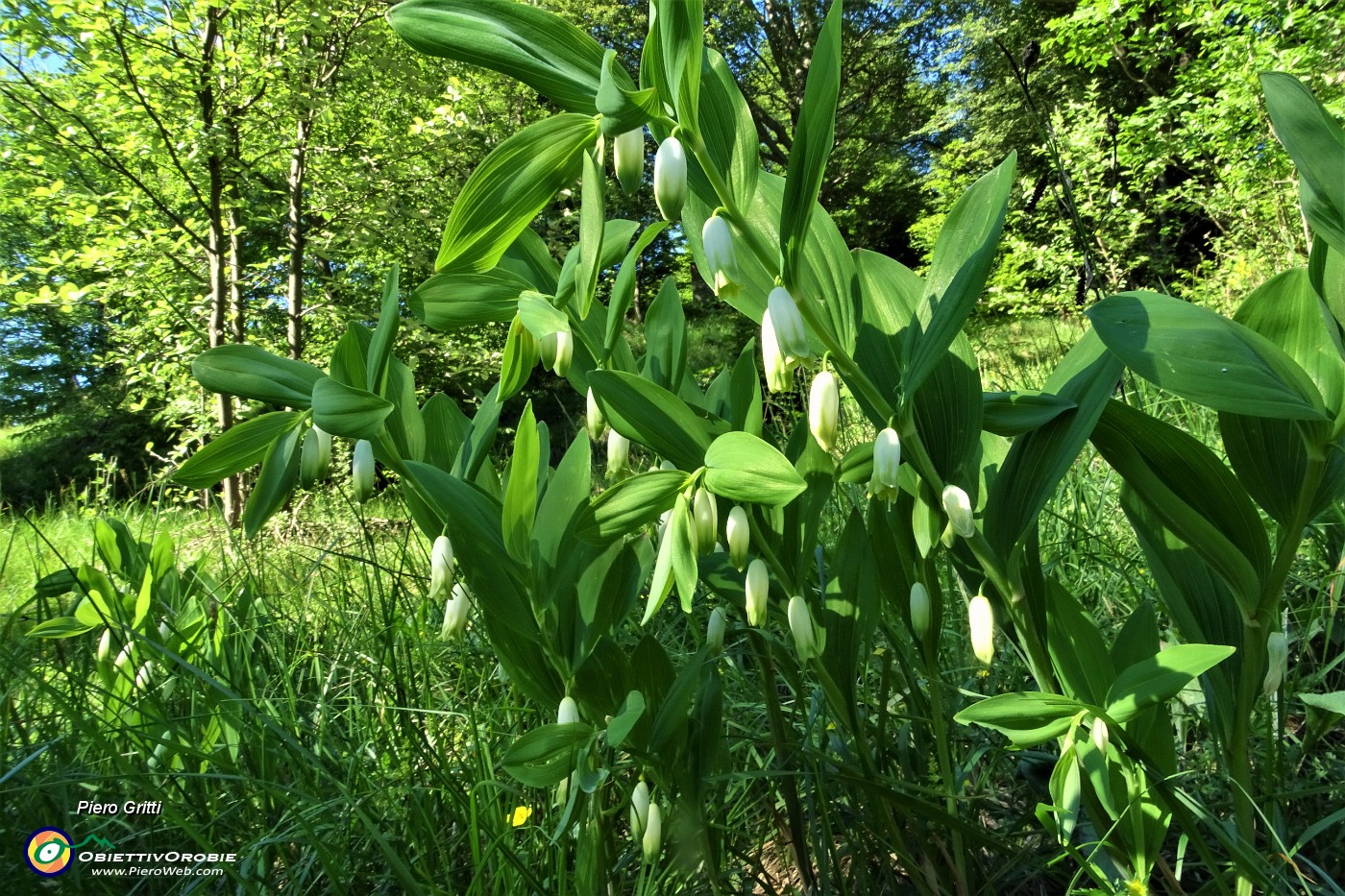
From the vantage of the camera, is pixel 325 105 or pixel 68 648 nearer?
pixel 68 648

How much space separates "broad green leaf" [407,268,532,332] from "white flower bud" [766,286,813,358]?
9.4 inches

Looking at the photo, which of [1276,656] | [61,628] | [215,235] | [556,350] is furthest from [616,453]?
[215,235]

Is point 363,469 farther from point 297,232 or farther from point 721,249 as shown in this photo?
point 297,232

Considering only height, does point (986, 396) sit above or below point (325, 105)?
below

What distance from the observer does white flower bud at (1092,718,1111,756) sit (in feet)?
1.74

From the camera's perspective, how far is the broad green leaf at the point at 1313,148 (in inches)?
19.5

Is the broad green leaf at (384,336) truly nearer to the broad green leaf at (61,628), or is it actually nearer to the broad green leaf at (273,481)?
the broad green leaf at (273,481)

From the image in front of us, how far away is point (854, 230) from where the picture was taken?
14.4 meters

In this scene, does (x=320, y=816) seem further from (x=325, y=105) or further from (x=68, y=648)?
(x=325, y=105)

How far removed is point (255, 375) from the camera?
2.27 ft

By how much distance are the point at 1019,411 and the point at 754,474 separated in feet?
0.66

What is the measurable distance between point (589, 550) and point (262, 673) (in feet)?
2.97

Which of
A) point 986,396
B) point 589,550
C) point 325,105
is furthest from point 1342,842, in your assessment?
point 325,105

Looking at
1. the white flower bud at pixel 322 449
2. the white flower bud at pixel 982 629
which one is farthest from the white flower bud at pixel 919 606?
the white flower bud at pixel 322 449
